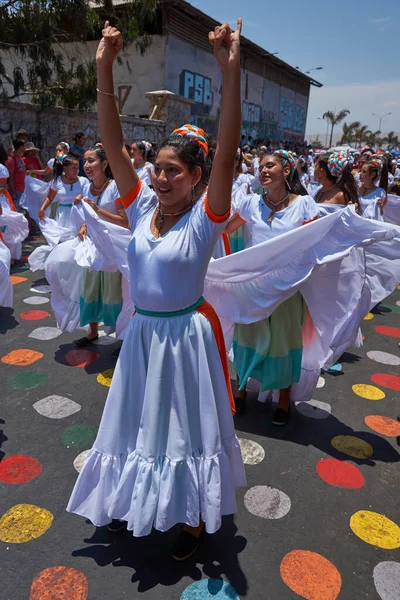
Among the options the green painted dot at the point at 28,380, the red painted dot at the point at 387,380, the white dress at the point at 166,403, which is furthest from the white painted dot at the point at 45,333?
the red painted dot at the point at 387,380

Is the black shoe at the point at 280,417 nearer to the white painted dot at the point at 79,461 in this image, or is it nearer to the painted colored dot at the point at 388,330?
the white painted dot at the point at 79,461

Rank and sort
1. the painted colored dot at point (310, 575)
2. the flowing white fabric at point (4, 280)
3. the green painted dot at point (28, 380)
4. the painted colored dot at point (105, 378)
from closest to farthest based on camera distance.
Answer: the painted colored dot at point (310, 575), the green painted dot at point (28, 380), the painted colored dot at point (105, 378), the flowing white fabric at point (4, 280)

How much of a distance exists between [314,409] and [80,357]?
213cm

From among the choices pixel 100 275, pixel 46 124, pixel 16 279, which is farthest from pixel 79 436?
pixel 46 124

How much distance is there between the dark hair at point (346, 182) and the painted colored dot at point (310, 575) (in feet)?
8.65

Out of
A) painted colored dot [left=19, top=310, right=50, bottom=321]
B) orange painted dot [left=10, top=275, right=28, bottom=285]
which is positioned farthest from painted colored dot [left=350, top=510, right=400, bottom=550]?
orange painted dot [left=10, top=275, right=28, bottom=285]

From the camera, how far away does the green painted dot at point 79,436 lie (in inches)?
122

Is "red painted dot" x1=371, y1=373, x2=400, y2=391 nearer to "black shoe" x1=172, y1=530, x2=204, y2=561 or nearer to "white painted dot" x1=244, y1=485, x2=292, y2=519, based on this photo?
"white painted dot" x1=244, y1=485, x2=292, y2=519

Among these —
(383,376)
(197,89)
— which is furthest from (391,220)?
(197,89)

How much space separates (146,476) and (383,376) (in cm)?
300

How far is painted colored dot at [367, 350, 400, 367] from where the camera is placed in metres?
4.72

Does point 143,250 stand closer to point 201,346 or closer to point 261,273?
point 201,346

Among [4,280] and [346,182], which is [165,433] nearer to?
[346,182]

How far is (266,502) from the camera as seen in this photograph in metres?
2.66
